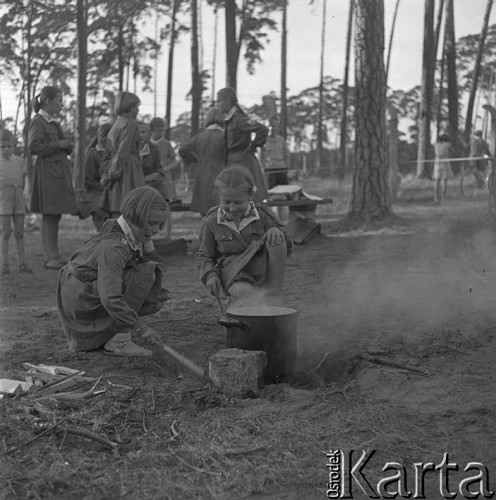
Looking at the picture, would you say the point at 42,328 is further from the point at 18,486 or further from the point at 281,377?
the point at 18,486

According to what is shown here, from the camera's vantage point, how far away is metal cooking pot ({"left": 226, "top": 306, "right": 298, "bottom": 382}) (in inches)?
153

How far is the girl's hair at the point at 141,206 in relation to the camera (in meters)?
4.11

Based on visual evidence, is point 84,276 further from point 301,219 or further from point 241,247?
point 301,219

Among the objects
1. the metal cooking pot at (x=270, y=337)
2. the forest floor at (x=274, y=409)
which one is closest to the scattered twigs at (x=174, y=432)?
the forest floor at (x=274, y=409)

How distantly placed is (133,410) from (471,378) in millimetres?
1587

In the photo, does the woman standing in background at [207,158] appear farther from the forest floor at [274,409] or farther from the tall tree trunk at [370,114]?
the forest floor at [274,409]

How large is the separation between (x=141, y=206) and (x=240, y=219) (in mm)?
782

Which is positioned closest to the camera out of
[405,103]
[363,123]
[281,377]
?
[281,377]

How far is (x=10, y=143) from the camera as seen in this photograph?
7902 mm

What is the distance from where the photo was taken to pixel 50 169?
788 cm

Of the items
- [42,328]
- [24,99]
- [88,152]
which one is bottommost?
[42,328]

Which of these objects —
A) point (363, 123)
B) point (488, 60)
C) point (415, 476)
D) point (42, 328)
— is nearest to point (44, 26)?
point (363, 123)

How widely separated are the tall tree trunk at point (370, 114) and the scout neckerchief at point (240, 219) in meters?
6.37

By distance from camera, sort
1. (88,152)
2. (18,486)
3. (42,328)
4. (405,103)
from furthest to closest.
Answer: (405,103) < (88,152) < (42,328) < (18,486)
